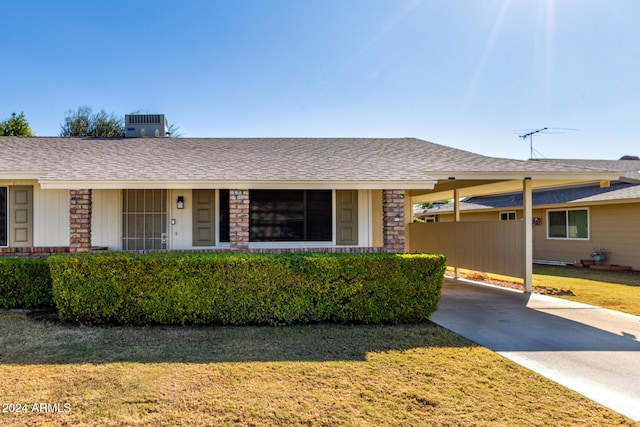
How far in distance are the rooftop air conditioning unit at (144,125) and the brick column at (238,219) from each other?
639 cm

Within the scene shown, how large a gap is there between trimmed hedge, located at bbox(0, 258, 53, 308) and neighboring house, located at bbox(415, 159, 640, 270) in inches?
554

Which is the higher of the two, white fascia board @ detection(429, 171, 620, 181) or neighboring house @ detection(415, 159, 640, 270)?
white fascia board @ detection(429, 171, 620, 181)

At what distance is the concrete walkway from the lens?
11.8 ft

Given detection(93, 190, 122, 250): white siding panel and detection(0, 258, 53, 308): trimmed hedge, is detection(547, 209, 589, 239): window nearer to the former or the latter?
detection(93, 190, 122, 250): white siding panel

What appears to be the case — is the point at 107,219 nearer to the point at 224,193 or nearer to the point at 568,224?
the point at 224,193

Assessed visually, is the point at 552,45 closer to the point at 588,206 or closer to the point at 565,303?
the point at 588,206

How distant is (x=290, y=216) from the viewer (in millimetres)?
8602

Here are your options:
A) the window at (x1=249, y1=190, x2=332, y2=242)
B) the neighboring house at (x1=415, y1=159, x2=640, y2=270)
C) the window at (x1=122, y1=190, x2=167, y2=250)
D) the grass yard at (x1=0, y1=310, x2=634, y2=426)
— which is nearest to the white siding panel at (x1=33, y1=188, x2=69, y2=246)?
the window at (x1=122, y1=190, x2=167, y2=250)

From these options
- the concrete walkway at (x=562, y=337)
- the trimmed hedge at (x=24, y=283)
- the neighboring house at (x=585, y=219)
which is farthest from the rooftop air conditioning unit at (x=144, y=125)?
the neighboring house at (x=585, y=219)

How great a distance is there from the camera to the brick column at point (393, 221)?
279 inches

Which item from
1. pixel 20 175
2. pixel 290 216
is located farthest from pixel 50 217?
pixel 290 216

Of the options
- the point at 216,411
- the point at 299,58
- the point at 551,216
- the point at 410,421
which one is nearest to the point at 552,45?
the point at 551,216

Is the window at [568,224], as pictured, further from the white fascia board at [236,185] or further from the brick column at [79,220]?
the brick column at [79,220]

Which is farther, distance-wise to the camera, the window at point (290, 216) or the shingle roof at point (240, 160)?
the window at point (290, 216)
